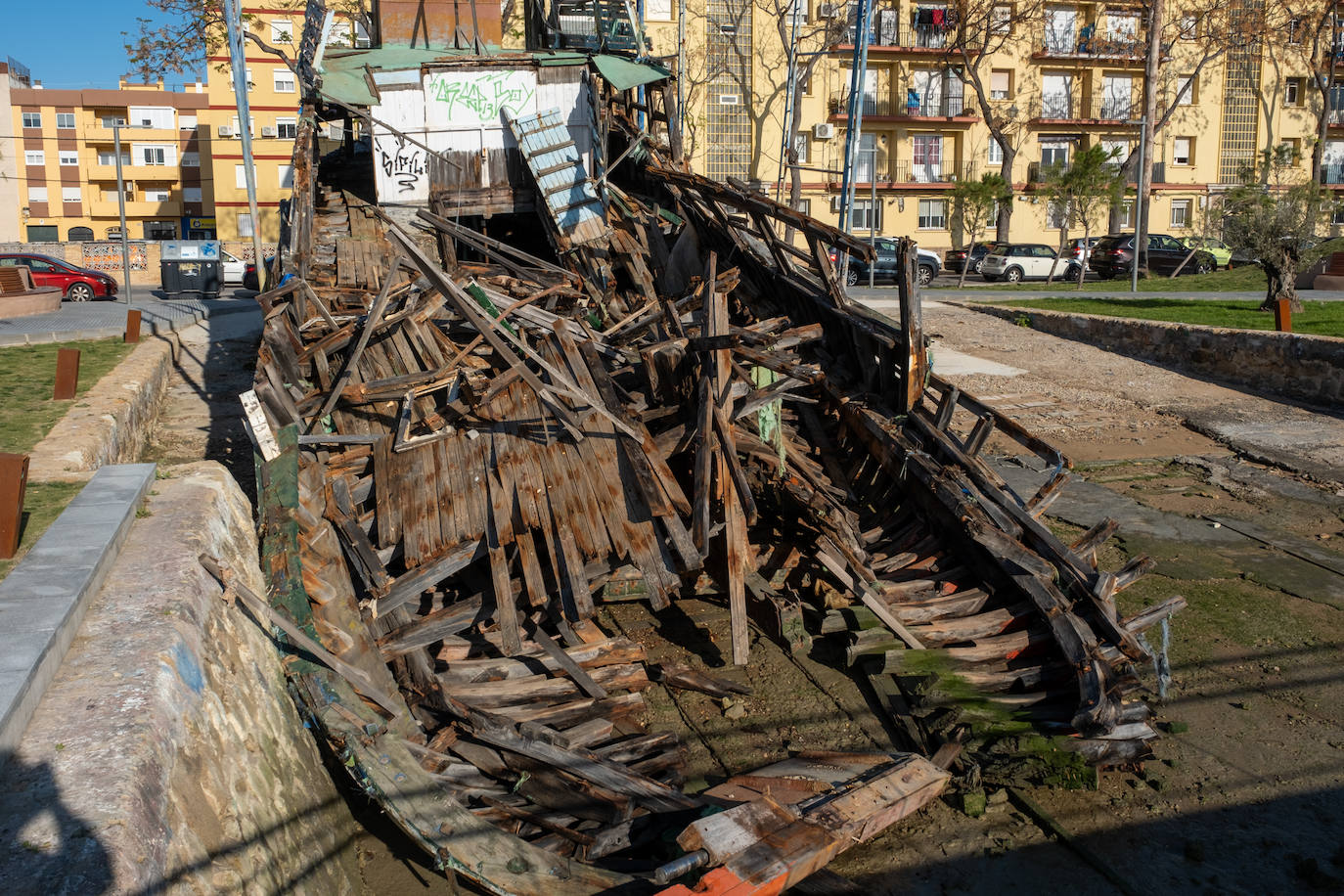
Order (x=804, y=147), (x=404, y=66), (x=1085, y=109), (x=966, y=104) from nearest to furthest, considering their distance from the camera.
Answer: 1. (x=404, y=66)
2. (x=804, y=147)
3. (x=966, y=104)
4. (x=1085, y=109)

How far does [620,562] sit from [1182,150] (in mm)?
45254

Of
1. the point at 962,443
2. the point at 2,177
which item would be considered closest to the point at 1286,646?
the point at 962,443

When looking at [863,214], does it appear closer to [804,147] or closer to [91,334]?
[804,147]

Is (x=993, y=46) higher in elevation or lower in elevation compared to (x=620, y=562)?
higher

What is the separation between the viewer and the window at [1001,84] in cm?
4056

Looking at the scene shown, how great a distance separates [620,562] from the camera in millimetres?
5973

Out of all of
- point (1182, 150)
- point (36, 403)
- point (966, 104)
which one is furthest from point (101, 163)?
point (1182, 150)

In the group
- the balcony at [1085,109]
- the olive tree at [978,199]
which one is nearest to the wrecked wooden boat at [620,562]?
the olive tree at [978,199]

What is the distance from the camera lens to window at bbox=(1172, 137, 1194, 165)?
42312 mm

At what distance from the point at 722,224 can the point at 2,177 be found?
2012 inches

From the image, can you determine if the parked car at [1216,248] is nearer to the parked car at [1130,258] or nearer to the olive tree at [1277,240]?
the parked car at [1130,258]

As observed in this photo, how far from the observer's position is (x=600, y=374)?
685 centimetres

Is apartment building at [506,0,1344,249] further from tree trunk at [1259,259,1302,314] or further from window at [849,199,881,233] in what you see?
tree trunk at [1259,259,1302,314]

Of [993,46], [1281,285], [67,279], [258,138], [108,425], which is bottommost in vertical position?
[108,425]
